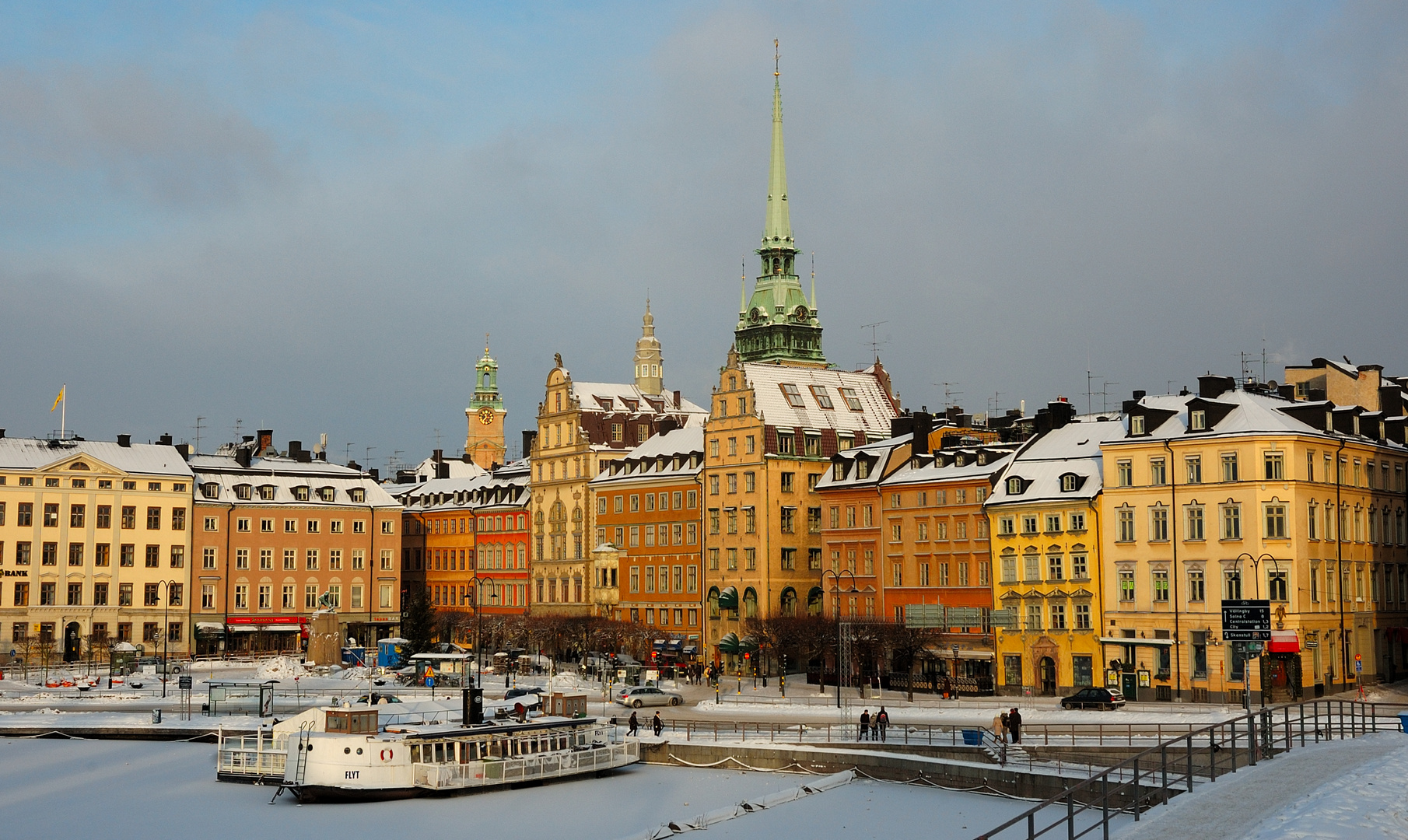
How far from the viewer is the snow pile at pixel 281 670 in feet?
320

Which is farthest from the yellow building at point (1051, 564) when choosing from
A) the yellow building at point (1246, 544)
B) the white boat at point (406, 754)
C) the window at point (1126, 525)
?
the white boat at point (406, 754)

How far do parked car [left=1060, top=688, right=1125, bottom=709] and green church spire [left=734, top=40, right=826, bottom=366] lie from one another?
90.1m

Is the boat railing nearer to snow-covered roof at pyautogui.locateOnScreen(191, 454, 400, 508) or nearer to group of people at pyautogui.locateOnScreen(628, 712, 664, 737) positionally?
group of people at pyautogui.locateOnScreen(628, 712, 664, 737)

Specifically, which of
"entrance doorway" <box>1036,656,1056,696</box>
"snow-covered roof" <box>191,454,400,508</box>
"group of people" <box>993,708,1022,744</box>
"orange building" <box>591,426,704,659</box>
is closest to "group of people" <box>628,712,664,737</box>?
"group of people" <box>993,708,1022,744</box>

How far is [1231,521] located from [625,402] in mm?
64402

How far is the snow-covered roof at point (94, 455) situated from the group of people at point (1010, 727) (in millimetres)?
81870

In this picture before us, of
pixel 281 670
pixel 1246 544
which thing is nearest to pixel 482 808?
pixel 1246 544

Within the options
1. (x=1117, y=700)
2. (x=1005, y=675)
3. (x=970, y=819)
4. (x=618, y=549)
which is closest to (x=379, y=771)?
(x=970, y=819)

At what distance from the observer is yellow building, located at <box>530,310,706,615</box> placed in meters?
126

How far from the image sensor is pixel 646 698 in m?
83.2

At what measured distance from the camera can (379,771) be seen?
6028 cm

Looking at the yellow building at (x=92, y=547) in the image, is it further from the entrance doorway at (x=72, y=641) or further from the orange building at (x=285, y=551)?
the orange building at (x=285, y=551)

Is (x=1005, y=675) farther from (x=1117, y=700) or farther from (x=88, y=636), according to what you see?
(x=88, y=636)

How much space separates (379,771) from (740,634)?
163 feet
